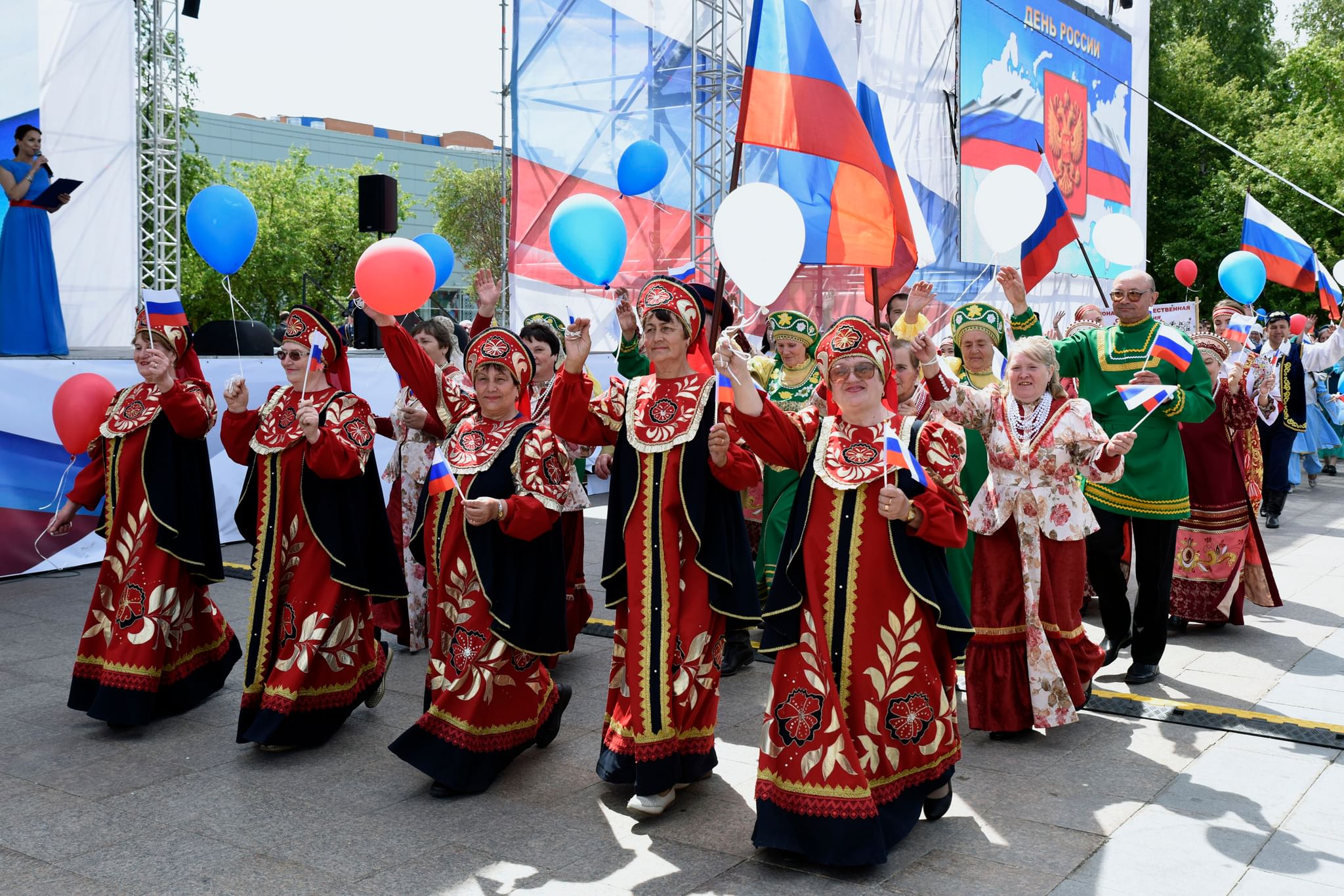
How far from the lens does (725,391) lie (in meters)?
4.25

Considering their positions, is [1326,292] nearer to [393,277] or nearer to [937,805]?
[937,805]

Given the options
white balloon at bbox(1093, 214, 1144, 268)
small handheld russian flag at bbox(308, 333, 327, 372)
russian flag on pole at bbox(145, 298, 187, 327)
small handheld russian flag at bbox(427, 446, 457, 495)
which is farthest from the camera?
white balloon at bbox(1093, 214, 1144, 268)

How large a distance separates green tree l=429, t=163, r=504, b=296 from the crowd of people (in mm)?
36929

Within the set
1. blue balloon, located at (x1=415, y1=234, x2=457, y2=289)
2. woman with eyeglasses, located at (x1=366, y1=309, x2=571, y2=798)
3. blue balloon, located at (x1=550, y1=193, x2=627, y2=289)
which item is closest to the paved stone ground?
woman with eyeglasses, located at (x1=366, y1=309, x2=571, y2=798)

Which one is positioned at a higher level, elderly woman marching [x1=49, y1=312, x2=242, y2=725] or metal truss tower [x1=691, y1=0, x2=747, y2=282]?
metal truss tower [x1=691, y1=0, x2=747, y2=282]

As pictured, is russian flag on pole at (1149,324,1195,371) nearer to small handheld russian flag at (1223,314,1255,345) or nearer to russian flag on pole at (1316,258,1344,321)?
small handheld russian flag at (1223,314,1255,345)

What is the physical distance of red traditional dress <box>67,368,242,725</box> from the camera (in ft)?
16.7

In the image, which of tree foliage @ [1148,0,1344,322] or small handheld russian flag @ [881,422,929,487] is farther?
tree foliage @ [1148,0,1344,322]

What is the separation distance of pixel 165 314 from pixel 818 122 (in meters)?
3.12

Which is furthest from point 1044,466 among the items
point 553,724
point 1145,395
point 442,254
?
point 442,254

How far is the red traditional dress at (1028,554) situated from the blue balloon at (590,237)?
165 centimetres

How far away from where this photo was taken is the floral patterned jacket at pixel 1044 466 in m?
4.88

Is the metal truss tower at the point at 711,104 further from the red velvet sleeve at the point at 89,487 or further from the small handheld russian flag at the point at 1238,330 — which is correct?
the red velvet sleeve at the point at 89,487

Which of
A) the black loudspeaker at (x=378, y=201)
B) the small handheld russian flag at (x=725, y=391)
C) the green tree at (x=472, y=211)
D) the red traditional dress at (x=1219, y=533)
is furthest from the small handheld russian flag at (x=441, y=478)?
the green tree at (x=472, y=211)
